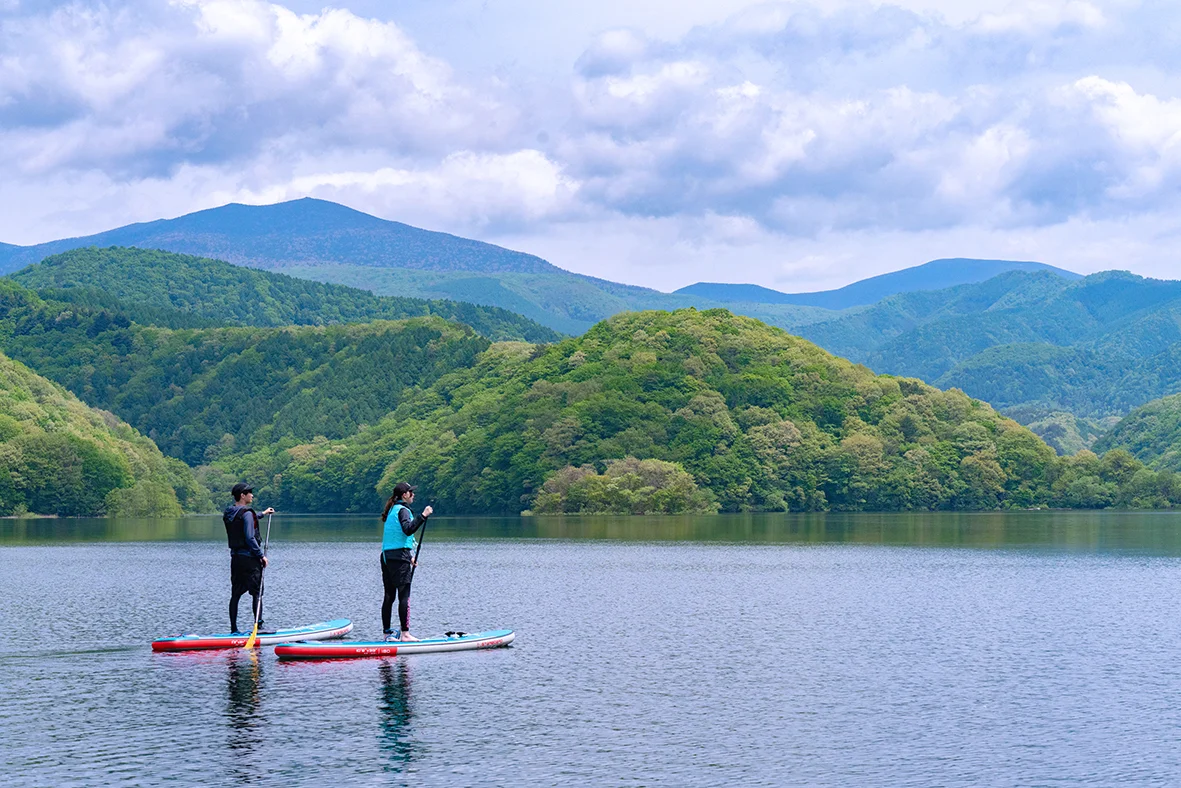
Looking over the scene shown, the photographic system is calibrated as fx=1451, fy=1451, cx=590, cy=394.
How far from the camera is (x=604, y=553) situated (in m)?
87.6

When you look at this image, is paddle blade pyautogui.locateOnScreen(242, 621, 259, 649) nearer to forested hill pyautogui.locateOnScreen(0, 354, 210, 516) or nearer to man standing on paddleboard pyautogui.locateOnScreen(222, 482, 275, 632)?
man standing on paddleboard pyautogui.locateOnScreen(222, 482, 275, 632)

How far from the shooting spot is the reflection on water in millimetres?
102000

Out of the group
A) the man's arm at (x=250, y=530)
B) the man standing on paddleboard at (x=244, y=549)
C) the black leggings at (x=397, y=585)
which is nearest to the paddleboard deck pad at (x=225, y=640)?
the man standing on paddleboard at (x=244, y=549)

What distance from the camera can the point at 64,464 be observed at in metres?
165

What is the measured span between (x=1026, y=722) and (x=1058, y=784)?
520 cm

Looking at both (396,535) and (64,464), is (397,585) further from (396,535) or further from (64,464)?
(64,464)

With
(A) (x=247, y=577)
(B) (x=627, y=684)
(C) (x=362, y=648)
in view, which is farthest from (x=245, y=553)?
(B) (x=627, y=684)

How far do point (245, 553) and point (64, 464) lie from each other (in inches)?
5400

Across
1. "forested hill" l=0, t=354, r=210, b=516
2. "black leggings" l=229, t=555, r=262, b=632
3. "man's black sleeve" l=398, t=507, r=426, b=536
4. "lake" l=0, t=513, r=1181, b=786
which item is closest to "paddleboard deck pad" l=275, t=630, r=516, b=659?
"lake" l=0, t=513, r=1181, b=786

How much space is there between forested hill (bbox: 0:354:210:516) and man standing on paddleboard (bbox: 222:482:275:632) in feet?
433

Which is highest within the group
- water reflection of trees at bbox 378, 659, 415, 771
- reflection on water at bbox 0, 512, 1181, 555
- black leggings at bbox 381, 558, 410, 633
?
black leggings at bbox 381, 558, 410, 633

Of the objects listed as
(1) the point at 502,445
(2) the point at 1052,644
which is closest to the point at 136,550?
(2) the point at 1052,644

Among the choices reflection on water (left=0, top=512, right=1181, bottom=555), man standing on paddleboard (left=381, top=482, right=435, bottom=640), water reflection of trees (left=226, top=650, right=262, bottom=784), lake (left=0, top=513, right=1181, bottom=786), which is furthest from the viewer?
reflection on water (left=0, top=512, right=1181, bottom=555)

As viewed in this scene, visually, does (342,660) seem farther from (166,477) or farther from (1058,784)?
(166,477)
